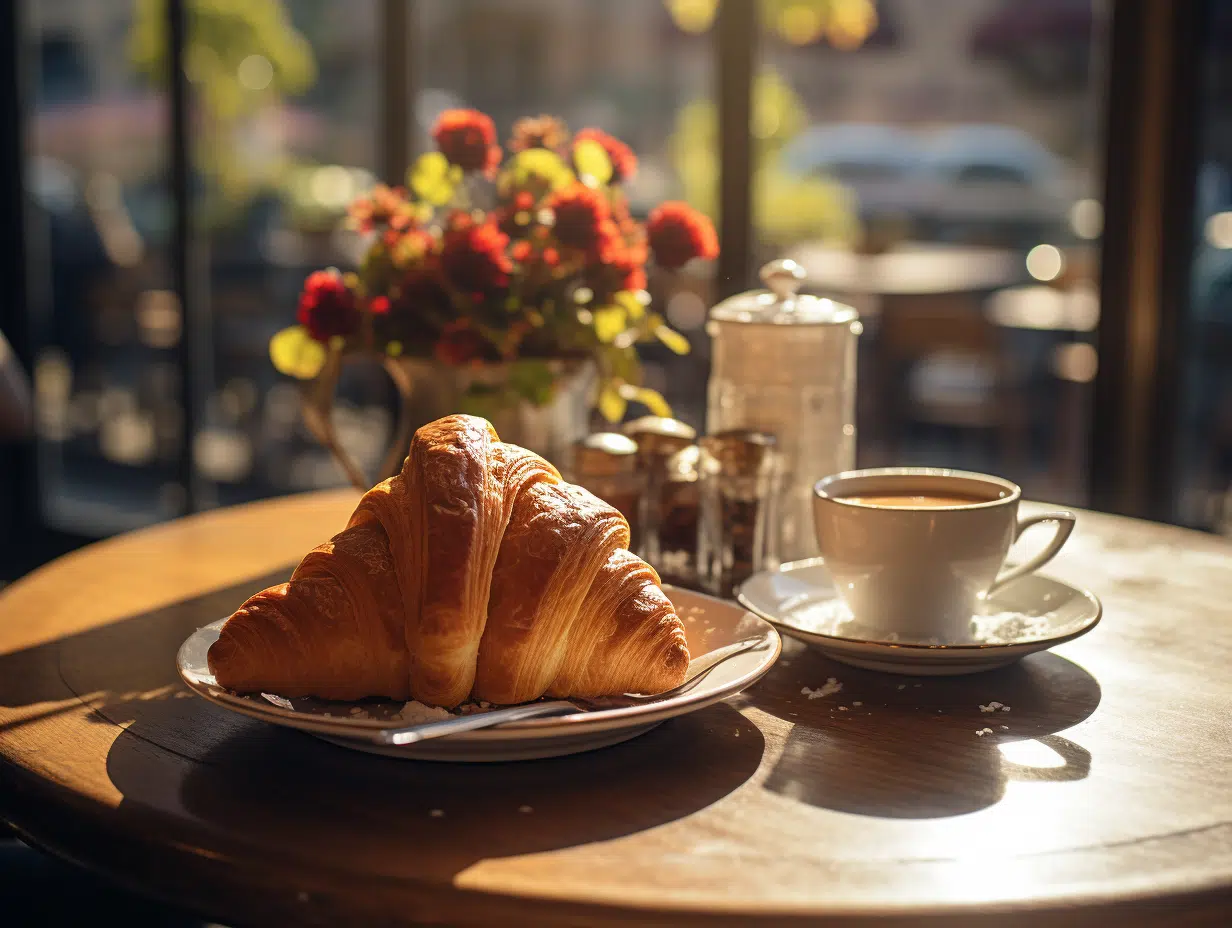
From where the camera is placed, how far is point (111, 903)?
114 centimetres

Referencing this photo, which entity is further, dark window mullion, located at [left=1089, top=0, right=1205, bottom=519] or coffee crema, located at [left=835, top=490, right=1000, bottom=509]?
dark window mullion, located at [left=1089, top=0, right=1205, bottom=519]

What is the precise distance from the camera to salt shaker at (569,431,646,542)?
105 cm

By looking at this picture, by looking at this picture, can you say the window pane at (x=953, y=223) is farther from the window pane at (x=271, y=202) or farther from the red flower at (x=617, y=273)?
the red flower at (x=617, y=273)

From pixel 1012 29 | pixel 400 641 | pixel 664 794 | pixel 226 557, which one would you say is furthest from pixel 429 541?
pixel 1012 29

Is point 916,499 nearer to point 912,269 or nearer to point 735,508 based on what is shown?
point 735,508

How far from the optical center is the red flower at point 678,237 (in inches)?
47.1

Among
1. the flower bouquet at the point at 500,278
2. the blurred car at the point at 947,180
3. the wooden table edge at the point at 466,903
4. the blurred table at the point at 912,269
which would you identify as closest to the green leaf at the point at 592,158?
the flower bouquet at the point at 500,278

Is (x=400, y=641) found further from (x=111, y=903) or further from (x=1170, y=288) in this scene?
(x=1170, y=288)

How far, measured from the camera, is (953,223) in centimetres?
461

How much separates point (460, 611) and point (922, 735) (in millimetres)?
282

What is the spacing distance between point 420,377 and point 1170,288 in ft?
5.01

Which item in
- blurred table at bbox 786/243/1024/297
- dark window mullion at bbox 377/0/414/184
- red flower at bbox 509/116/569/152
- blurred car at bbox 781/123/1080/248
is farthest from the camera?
blurred car at bbox 781/123/1080/248

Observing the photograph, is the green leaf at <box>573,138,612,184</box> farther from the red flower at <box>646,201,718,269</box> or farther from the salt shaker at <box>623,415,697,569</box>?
the salt shaker at <box>623,415,697,569</box>

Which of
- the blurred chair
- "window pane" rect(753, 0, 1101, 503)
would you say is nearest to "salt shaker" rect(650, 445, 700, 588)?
"window pane" rect(753, 0, 1101, 503)
